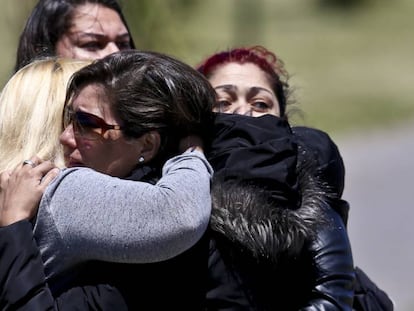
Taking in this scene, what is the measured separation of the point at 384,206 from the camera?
975cm

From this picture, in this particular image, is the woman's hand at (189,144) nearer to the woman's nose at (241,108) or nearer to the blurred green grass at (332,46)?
the woman's nose at (241,108)

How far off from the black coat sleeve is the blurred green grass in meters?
8.80

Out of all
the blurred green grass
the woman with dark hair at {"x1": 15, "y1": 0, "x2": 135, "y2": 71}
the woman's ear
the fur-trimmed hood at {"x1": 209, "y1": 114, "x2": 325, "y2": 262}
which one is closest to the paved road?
the blurred green grass

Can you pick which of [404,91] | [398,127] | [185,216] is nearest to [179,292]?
[185,216]

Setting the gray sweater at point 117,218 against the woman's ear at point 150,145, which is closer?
the gray sweater at point 117,218

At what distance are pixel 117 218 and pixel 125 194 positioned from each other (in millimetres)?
62

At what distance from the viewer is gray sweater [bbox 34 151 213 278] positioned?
247cm

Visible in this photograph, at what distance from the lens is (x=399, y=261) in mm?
8359

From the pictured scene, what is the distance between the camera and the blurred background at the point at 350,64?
7.62 meters

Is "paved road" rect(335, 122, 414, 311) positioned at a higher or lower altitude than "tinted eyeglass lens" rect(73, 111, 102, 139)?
lower

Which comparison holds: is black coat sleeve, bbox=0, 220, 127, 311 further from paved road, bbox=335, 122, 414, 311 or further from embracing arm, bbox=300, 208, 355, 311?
paved road, bbox=335, 122, 414, 311

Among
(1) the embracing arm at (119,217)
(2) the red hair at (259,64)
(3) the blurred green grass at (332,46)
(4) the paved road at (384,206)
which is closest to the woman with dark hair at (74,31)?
(2) the red hair at (259,64)

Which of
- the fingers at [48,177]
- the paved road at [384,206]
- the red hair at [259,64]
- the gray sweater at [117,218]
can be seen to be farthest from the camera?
the paved road at [384,206]

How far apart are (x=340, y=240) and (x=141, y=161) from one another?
0.58 meters
